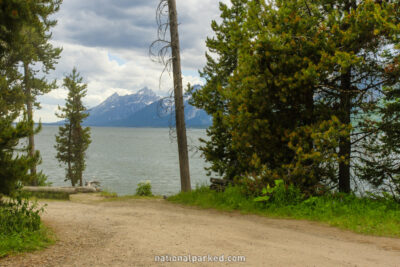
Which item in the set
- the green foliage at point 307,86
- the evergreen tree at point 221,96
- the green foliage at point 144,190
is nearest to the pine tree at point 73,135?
the green foliage at point 144,190

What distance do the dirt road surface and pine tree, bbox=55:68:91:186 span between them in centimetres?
2783

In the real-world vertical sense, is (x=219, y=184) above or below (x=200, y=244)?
below

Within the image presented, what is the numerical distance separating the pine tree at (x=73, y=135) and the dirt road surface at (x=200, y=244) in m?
27.8

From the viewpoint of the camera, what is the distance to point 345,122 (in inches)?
400

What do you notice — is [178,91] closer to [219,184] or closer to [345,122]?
[219,184]

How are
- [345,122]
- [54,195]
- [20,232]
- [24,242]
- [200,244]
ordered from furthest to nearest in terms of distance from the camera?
1. [54,195]
2. [345,122]
3. [200,244]
4. [20,232]
5. [24,242]

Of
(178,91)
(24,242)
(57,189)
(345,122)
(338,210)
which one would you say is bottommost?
(57,189)

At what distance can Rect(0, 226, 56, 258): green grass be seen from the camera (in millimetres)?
4969

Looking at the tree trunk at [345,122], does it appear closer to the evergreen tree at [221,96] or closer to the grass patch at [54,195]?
the evergreen tree at [221,96]

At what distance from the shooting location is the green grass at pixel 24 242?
4.97 m

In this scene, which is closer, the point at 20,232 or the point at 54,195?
the point at 20,232

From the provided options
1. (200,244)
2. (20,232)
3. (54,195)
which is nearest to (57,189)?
(54,195)

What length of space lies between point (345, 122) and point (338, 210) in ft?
10.1

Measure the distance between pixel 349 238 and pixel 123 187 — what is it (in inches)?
1385
